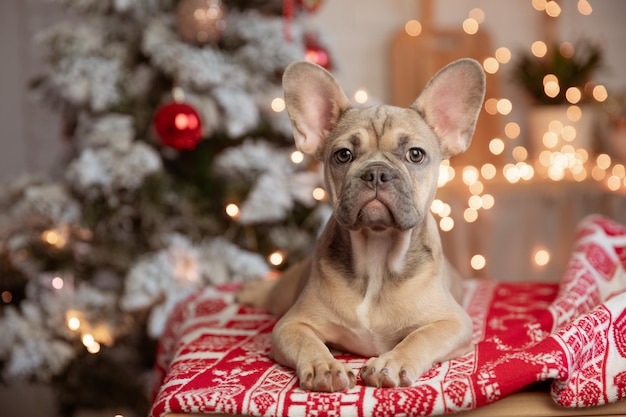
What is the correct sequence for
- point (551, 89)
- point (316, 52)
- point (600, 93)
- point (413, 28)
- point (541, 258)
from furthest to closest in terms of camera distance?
point (413, 28) → point (600, 93) → point (551, 89) → point (541, 258) → point (316, 52)

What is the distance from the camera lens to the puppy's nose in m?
1.65

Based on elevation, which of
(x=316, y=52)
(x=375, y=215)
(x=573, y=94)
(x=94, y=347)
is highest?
(x=316, y=52)

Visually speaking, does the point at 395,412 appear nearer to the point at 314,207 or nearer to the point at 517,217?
the point at 314,207

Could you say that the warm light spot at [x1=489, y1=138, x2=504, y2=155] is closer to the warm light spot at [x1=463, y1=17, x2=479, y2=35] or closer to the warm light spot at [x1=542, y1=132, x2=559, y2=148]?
the warm light spot at [x1=542, y1=132, x2=559, y2=148]

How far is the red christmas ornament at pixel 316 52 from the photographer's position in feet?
10.8

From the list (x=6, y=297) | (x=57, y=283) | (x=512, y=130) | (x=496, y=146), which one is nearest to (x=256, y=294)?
(x=57, y=283)

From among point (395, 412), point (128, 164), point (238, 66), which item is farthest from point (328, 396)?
point (238, 66)

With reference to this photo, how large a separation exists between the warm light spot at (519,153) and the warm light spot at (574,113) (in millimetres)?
475

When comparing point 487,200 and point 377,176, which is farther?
point 487,200

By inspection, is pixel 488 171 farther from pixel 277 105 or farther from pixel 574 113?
pixel 277 105

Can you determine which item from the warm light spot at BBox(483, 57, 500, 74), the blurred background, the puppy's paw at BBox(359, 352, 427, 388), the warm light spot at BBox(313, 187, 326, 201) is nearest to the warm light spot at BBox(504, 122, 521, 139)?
the warm light spot at BBox(483, 57, 500, 74)

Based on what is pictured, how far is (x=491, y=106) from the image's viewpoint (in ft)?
15.5

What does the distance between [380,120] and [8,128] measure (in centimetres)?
327

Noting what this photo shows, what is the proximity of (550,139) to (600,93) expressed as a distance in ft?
1.47
